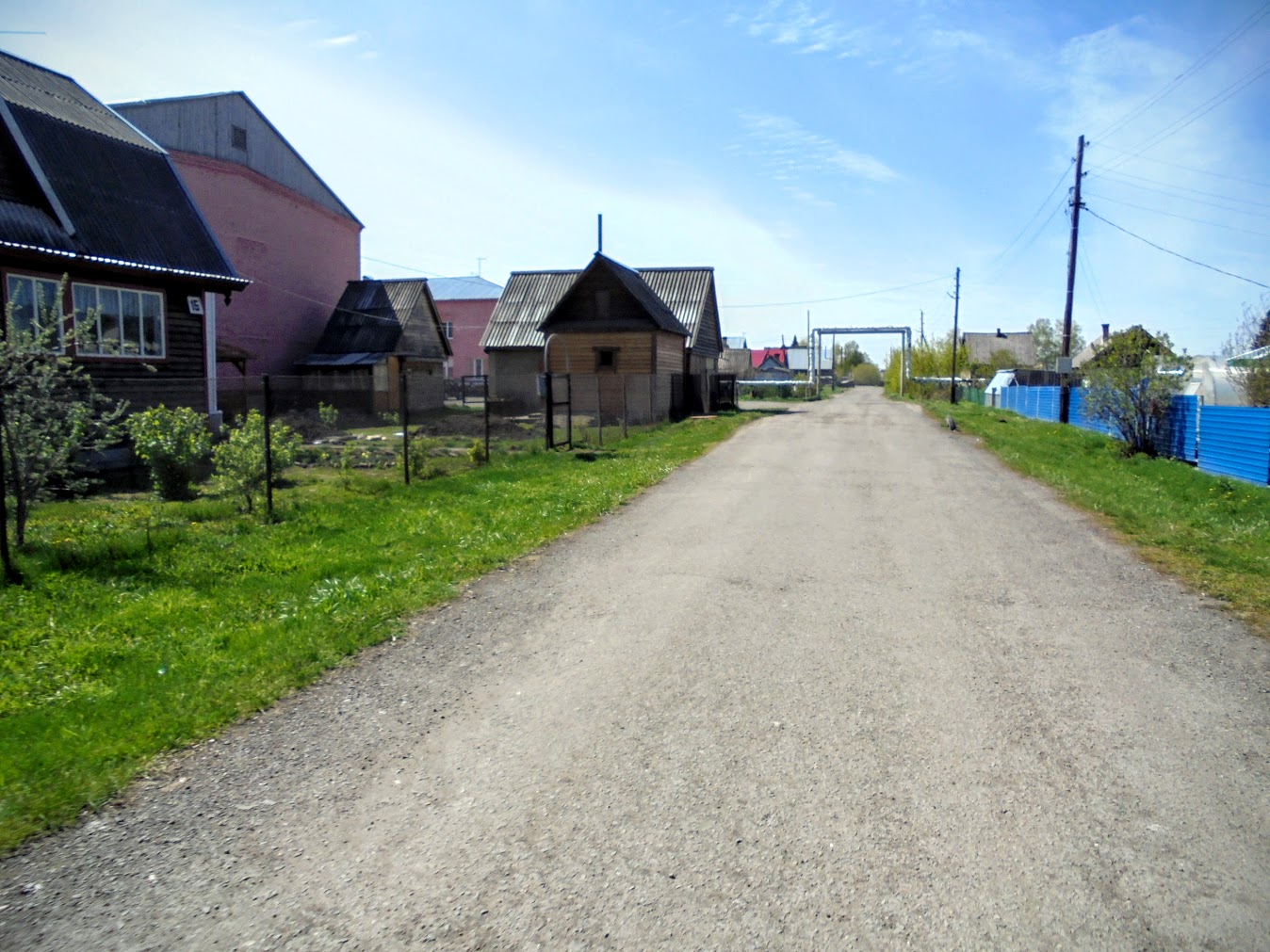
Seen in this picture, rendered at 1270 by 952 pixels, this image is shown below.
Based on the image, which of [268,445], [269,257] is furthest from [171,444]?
[269,257]

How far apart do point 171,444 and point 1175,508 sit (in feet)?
45.6

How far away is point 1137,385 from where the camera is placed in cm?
2127

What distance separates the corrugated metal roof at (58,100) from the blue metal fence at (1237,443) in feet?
78.0

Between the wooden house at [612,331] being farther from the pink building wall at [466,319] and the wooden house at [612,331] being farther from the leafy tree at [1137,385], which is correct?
the pink building wall at [466,319]

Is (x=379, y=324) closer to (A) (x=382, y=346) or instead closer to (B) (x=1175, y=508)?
(A) (x=382, y=346)

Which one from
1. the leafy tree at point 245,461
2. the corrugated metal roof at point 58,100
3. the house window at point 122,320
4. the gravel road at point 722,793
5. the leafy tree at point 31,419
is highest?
the corrugated metal roof at point 58,100

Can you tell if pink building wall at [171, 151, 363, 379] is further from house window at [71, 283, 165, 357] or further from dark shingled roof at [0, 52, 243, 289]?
house window at [71, 283, 165, 357]

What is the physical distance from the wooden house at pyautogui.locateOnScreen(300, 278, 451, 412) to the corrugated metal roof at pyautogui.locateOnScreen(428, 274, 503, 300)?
25.7 metres

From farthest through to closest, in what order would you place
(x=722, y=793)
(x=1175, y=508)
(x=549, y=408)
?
1. (x=549, y=408)
2. (x=1175, y=508)
3. (x=722, y=793)

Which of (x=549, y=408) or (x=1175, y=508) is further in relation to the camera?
(x=549, y=408)

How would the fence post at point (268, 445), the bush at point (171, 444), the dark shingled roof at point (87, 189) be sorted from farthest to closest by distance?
the dark shingled roof at point (87, 189)
the bush at point (171, 444)
the fence post at point (268, 445)

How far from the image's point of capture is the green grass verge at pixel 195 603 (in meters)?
4.65

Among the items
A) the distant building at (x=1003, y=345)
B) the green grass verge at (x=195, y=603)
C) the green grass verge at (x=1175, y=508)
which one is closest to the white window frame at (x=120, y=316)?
the green grass verge at (x=195, y=603)

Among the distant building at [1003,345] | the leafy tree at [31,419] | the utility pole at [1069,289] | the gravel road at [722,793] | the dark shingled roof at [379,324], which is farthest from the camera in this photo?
the distant building at [1003,345]
